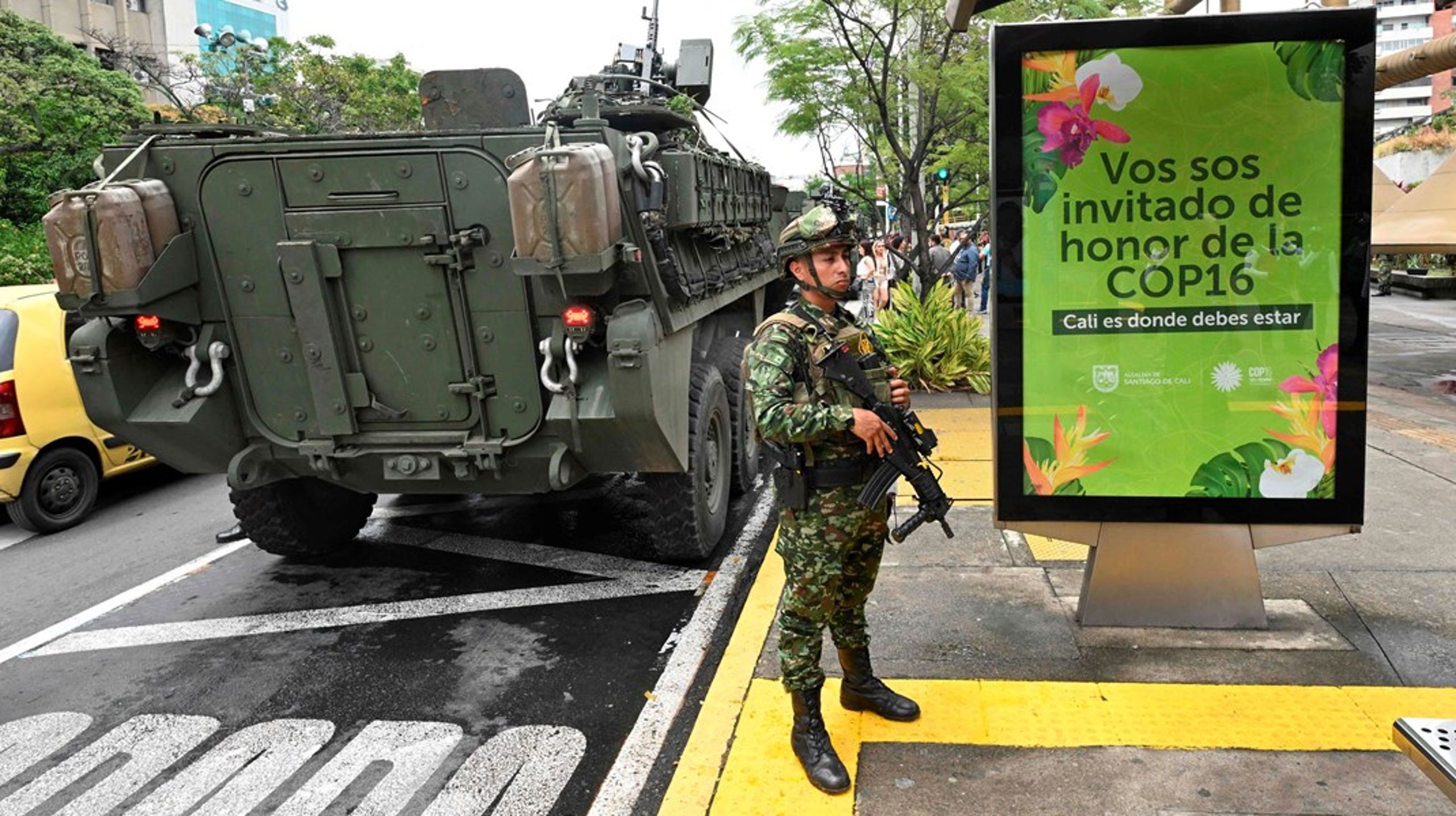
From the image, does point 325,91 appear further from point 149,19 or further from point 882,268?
point 149,19

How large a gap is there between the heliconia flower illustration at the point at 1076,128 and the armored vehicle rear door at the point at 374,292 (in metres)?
2.41

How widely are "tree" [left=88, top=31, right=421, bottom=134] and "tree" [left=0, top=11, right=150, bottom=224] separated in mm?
1465

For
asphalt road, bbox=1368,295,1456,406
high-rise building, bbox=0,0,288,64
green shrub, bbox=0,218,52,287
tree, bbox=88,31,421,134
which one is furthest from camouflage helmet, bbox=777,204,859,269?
high-rise building, bbox=0,0,288,64

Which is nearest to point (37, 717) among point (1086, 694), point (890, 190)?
point (1086, 694)

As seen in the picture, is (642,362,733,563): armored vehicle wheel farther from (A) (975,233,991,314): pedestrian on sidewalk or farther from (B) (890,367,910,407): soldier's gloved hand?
(A) (975,233,991,314): pedestrian on sidewalk

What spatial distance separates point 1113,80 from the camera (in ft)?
13.3

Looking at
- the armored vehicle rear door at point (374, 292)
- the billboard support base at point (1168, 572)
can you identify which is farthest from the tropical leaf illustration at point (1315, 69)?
the armored vehicle rear door at point (374, 292)

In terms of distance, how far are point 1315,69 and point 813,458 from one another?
96.6 inches

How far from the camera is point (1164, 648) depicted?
167 inches

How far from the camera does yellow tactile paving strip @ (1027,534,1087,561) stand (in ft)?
17.5

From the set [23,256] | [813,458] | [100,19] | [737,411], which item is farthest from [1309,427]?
[100,19]

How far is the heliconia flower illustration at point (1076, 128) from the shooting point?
407 centimetres

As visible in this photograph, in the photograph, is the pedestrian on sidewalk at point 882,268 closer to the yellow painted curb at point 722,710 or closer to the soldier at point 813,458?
the yellow painted curb at point 722,710

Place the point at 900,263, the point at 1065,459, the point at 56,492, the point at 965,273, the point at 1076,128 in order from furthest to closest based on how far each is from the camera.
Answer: the point at 965,273
the point at 900,263
the point at 56,492
the point at 1065,459
the point at 1076,128
